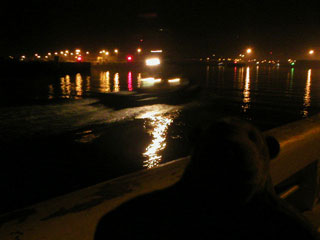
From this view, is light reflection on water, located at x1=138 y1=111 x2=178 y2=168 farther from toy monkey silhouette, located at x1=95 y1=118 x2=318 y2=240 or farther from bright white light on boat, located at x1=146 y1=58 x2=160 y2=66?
bright white light on boat, located at x1=146 y1=58 x2=160 y2=66

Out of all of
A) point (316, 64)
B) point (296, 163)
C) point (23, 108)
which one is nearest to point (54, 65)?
point (23, 108)

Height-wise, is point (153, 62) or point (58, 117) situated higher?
point (153, 62)

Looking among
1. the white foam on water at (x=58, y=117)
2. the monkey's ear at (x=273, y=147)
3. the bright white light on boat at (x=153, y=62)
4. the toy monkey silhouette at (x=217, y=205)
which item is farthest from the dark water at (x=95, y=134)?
the bright white light on boat at (x=153, y=62)

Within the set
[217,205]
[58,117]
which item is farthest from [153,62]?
[217,205]

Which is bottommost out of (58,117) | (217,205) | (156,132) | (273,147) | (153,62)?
(156,132)

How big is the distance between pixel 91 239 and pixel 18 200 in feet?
18.1

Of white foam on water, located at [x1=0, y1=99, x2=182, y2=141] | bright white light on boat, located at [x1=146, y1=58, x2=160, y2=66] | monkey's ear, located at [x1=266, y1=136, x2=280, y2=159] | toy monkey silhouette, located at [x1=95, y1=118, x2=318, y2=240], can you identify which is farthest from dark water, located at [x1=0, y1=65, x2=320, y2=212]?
bright white light on boat, located at [x1=146, y1=58, x2=160, y2=66]

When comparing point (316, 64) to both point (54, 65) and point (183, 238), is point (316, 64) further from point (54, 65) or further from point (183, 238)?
point (183, 238)

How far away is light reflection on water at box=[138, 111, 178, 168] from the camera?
8.14 meters

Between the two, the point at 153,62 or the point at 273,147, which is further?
the point at 153,62

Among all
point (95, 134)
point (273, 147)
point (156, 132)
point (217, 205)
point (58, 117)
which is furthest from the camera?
point (58, 117)

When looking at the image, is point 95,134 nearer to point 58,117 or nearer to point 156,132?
point 156,132

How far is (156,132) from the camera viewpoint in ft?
35.7

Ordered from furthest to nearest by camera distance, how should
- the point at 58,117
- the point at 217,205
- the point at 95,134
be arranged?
the point at 58,117 → the point at 95,134 → the point at 217,205
